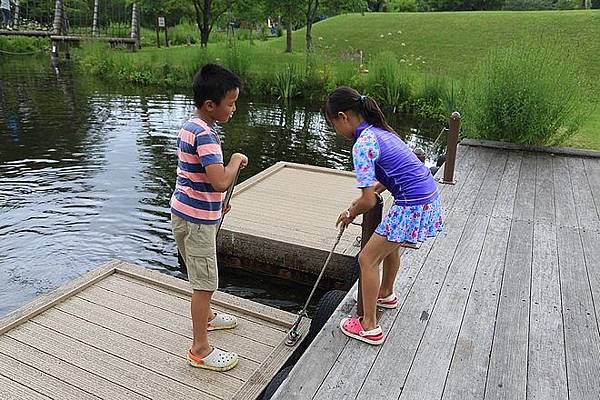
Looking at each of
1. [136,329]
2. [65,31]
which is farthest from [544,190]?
[65,31]

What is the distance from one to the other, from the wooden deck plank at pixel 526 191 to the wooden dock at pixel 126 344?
260 centimetres

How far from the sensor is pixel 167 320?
135 inches

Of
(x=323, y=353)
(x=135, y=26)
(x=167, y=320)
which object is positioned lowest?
(x=167, y=320)

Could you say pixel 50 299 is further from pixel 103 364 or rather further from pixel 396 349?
pixel 396 349

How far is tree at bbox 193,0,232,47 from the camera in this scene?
1922 centimetres

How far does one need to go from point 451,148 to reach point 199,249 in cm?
370

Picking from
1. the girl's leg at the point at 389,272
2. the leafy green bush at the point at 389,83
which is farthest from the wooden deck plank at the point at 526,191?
the leafy green bush at the point at 389,83

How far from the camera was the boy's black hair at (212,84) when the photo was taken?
250cm

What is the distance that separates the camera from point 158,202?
678 centimetres

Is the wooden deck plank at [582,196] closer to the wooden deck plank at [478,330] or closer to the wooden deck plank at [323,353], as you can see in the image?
the wooden deck plank at [478,330]

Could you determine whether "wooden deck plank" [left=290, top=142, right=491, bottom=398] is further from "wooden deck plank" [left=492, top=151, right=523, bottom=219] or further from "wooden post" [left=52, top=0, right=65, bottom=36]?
"wooden post" [left=52, top=0, right=65, bottom=36]

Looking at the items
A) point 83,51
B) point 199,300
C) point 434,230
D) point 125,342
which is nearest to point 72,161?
point 125,342

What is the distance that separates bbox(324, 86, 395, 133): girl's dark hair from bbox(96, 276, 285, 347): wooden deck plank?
1.55 metres

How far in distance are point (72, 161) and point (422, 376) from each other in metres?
7.46
